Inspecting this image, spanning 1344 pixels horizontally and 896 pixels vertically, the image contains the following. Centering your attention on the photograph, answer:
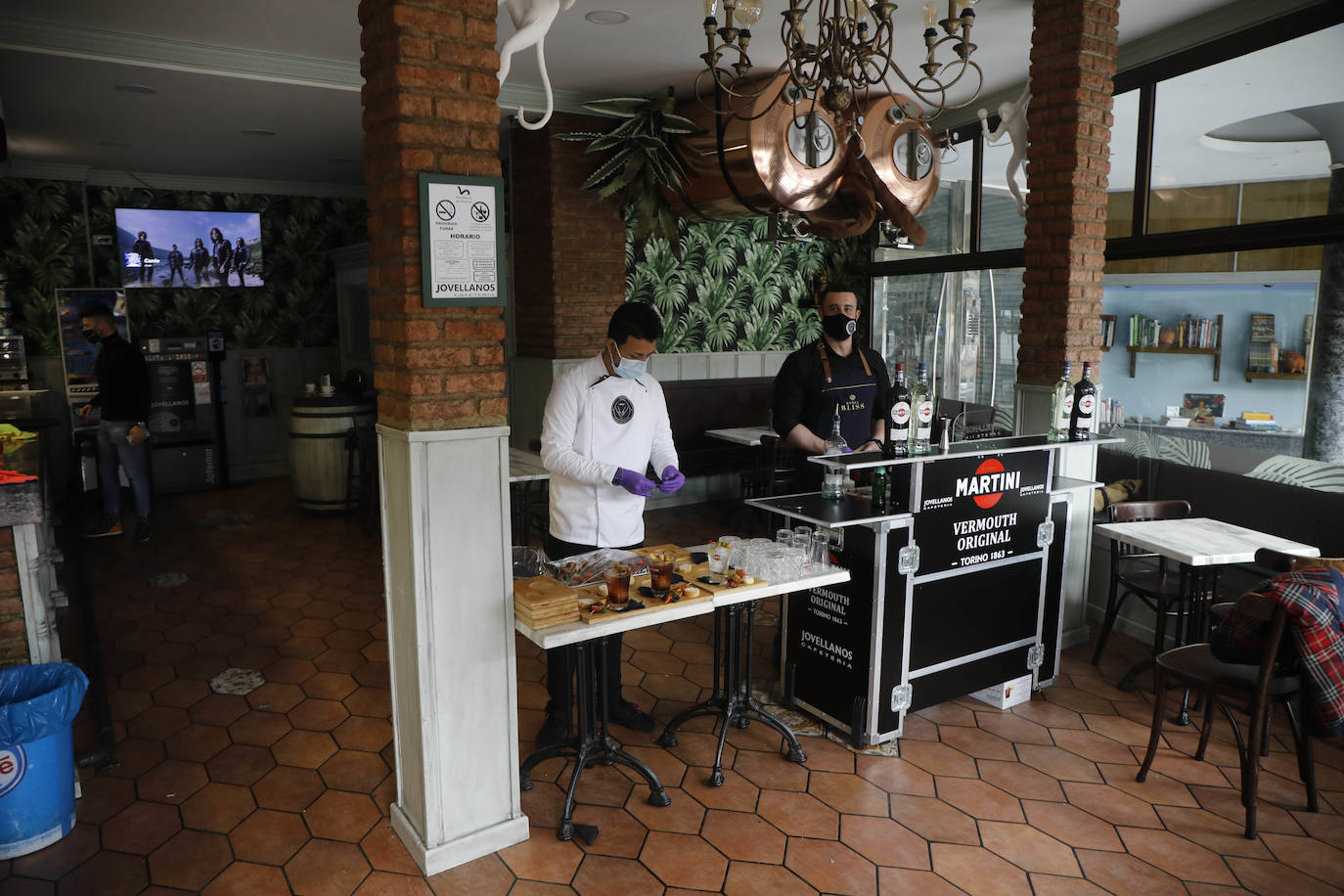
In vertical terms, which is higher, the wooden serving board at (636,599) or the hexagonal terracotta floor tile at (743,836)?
the wooden serving board at (636,599)

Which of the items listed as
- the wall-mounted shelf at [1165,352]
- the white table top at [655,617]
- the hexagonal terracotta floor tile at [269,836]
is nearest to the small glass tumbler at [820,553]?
the white table top at [655,617]

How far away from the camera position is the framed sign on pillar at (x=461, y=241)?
2.58 metres

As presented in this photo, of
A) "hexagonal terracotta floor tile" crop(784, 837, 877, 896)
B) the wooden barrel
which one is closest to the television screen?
the wooden barrel

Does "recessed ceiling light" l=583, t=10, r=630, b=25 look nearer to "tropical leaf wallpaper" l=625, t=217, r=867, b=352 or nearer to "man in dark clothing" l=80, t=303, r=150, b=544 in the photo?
"tropical leaf wallpaper" l=625, t=217, r=867, b=352

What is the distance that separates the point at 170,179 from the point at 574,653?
25.2ft

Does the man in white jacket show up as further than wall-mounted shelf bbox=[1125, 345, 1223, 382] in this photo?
No

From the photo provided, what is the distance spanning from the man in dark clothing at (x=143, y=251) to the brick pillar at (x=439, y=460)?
7.00 metres

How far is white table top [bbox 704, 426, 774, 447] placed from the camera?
676cm

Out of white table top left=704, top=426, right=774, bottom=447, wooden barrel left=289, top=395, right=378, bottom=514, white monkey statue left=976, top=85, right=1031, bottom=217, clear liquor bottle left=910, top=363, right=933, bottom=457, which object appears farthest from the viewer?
wooden barrel left=289, top=395, right=378, bottom=514

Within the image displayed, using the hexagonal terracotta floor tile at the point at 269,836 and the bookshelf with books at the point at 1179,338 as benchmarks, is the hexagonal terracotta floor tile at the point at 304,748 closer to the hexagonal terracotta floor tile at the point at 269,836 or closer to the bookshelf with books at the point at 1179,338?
the hexagonal terracotta floor tile at the point at 269,836

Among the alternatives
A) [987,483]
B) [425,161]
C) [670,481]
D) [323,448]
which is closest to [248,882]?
[670,481]

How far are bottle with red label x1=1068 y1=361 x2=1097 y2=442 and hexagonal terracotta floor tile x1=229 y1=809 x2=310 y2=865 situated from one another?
3.63m

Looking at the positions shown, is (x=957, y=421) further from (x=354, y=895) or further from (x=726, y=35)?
(x=354, y=895)

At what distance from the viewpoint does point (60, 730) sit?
2869 millimetres
